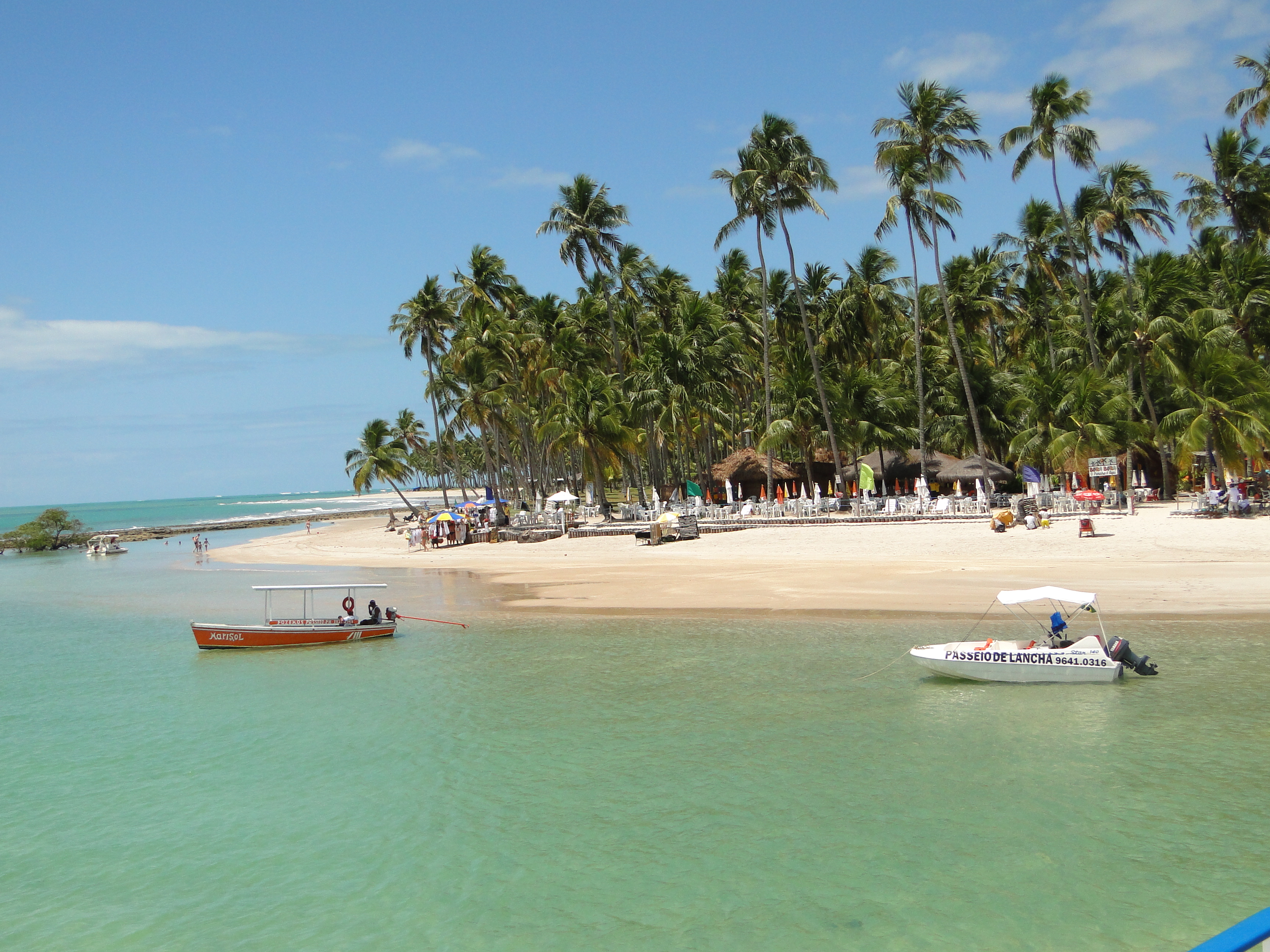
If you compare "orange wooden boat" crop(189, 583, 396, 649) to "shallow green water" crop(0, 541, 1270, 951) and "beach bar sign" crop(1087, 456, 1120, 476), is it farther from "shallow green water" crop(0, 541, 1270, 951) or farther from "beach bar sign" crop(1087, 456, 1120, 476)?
"beach bar sign" crop(1087, 456, 1120, 476)

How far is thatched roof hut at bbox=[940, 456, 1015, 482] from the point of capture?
1710 inches

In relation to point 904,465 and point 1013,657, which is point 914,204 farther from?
point 1013,657

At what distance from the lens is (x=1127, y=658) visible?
1479 centimetres

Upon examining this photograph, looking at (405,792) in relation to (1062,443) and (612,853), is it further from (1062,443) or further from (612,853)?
(1062,443)

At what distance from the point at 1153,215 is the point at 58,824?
45800 mm

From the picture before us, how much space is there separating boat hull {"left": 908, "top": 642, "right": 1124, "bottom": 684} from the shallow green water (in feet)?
1.00

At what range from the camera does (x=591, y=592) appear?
89.1ft

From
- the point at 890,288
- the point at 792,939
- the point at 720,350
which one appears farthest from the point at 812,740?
the point at 890,288

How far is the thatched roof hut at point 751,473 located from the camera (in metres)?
49.6

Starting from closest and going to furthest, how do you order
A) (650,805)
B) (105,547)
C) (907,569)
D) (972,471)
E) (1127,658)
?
(650,805)
(1127,658)
(907,569)
(972,471)
(105,547)

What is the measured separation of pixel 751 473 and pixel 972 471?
11645 mm

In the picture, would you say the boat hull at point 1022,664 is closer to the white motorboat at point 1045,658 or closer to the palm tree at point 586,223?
the white motorboat at point 1045,658

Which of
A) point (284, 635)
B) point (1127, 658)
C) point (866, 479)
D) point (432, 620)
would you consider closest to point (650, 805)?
point (1127, 658)

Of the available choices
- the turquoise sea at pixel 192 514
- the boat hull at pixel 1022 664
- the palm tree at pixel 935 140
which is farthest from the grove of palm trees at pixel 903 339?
the turquoise sea at pixel 192 514
